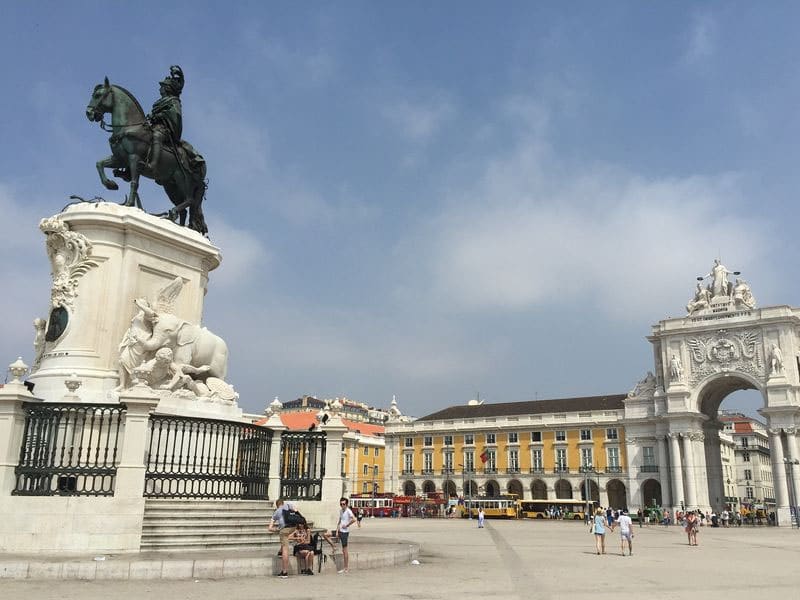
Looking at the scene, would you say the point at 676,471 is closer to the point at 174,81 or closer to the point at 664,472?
the point at 664,472

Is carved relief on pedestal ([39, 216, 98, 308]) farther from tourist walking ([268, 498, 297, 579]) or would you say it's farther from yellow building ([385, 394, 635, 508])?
yellow building ([385, 394, 635, 508])

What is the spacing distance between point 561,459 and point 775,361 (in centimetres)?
2454

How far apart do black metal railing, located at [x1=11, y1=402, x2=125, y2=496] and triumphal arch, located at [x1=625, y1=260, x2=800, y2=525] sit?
5418 centimetres

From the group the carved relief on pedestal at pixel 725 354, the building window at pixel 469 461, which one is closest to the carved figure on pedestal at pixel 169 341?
the carved relief on pedestal at pixel 725 354

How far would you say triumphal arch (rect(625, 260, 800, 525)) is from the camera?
55938 mm

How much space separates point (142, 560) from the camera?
907 centimetres

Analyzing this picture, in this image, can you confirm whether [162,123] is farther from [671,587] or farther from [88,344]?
[671,587]

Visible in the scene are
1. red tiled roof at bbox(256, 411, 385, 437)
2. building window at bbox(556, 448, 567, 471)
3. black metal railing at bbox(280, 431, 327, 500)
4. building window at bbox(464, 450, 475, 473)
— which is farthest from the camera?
building window at bbox(464, 450, 475, 473)

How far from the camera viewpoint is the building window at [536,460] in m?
75.1

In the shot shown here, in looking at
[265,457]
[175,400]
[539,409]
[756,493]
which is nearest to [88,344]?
[175,400]

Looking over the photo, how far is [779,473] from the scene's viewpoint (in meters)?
54.4

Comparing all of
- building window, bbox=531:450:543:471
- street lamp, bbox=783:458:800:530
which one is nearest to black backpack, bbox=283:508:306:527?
street lamp, bbox=783:458:800:530

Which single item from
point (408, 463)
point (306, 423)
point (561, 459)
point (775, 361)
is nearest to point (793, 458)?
point (775, 361)

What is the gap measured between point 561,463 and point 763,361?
23.5 metres
